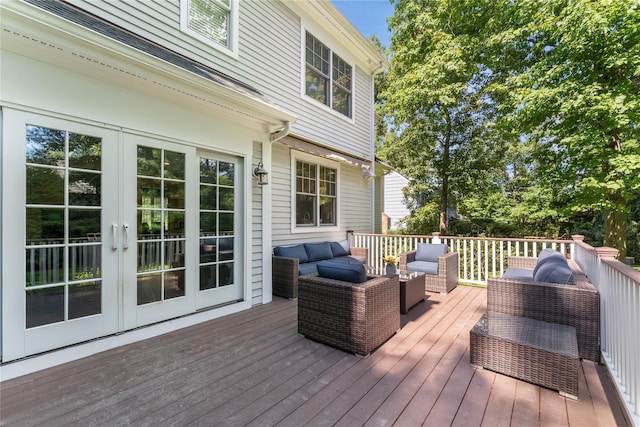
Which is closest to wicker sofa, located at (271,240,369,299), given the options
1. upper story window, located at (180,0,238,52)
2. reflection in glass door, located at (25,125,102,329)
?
reflection in glass door, located at (25,125,102,329)

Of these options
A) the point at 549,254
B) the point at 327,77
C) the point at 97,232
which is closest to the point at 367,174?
the point at 327,77

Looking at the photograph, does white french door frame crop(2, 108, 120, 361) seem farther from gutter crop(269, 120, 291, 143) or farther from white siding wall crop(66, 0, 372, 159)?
gutter crop(269, 120, 291, 143)

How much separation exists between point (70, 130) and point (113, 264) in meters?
1.38

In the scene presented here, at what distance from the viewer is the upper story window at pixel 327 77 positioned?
615 cm

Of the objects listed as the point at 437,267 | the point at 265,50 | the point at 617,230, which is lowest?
the point at 437,267

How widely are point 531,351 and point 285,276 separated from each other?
3424 mm

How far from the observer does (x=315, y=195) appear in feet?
20.9

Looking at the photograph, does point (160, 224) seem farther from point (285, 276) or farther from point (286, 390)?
point (286, 390)

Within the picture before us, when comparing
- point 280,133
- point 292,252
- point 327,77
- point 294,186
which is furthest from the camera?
point 327,77

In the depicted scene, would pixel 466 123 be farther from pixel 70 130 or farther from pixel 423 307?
pixel 70 130

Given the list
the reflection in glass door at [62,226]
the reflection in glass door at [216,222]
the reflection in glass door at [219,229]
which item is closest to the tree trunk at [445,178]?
the reflection in glass door at [219,229]

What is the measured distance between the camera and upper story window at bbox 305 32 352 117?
6152 millimetres

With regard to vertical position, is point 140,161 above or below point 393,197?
below

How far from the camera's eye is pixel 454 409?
6.61 ft
